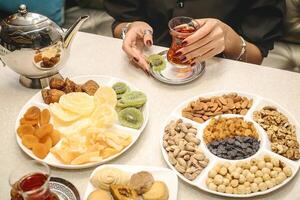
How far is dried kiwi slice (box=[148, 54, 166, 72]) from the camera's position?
130cm

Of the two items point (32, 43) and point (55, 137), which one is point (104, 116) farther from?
point (32, 43)

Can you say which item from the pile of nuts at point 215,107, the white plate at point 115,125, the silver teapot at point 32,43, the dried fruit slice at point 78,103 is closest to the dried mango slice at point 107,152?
the white plate at point 115,125

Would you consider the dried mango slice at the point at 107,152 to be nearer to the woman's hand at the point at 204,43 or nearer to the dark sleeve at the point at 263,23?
the woman's hand at the point at 204,43

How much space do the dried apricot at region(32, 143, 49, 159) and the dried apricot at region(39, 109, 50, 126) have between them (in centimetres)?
9

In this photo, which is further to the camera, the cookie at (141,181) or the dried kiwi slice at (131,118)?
the dried kiwi slice at (131,118)

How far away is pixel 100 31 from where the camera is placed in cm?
221

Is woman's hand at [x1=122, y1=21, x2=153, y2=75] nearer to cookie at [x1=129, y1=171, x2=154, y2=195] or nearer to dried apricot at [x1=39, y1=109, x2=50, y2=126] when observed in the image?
dried apricot at [x1=39, y1=109, x2=50, y2=126]

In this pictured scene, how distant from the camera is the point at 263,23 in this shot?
4.83ft

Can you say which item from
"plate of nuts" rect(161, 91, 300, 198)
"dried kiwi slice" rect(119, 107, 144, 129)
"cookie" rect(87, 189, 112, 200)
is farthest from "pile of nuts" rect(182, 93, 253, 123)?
"cookie" rect(87, 189, 112, 200)

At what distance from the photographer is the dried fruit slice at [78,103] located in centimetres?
106

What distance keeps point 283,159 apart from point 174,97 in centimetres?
37

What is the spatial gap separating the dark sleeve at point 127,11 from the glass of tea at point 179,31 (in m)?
0.42

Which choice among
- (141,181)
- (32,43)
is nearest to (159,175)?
(141,181)

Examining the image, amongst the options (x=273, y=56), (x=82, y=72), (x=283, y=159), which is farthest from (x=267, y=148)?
(x=273, y=56)
